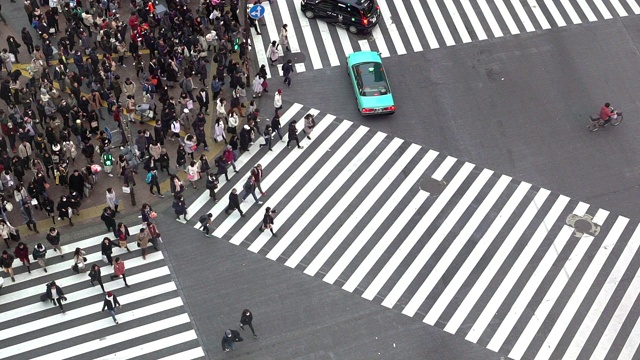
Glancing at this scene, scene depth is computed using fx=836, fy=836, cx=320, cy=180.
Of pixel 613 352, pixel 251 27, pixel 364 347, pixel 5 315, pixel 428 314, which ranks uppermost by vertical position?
pixel 251 27

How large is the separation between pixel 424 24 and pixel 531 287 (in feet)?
46.8

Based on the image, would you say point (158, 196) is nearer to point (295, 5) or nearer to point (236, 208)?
point (236, 208)

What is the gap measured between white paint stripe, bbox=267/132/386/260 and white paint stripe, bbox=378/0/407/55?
520cm

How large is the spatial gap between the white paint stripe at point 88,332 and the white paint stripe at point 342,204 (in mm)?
4489

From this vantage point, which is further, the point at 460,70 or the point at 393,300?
the point at 460,70

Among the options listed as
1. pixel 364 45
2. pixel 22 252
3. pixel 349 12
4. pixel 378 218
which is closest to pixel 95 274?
pixel 22 252

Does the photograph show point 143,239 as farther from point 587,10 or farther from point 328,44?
point 587,10

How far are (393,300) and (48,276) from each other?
1178cm

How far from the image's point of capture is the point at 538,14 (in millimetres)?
38531

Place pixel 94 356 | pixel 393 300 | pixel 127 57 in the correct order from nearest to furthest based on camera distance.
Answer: pixel 94 356
pixel 393 300
pixel 127 57

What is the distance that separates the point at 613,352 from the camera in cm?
2758

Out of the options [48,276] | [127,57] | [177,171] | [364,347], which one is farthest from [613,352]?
[127,57]

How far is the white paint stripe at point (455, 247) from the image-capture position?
28.3m

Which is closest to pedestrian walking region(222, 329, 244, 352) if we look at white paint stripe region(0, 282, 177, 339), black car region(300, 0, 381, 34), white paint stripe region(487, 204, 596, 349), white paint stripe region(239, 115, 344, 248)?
white paint stripe region(0, 282, 177, 339)
